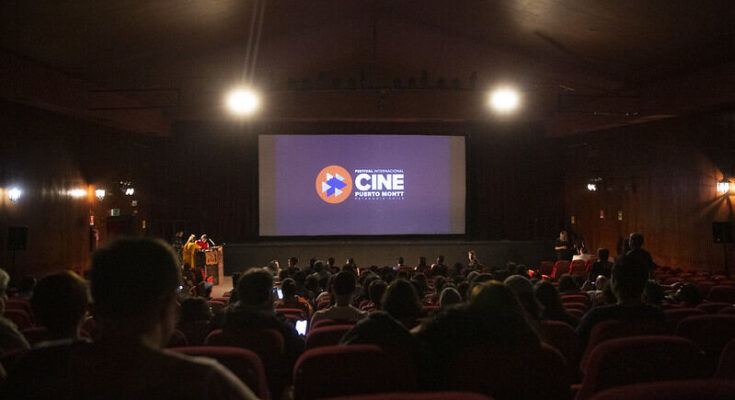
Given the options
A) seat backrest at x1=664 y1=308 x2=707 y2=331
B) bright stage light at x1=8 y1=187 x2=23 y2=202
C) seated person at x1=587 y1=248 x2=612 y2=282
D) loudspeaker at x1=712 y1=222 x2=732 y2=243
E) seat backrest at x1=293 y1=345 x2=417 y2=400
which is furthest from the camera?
loudspeaker at x1=712 y1=222 x2=732 y2=243

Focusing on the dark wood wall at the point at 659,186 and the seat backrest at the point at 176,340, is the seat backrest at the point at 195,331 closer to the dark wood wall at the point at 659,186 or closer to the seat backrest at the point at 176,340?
the seat backrest at the point at 176,340

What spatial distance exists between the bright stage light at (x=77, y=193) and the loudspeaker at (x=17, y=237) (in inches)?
83.6

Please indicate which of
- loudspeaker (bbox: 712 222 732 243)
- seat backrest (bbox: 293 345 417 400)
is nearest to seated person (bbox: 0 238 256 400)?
seat backrest (bbox: 293 345 417 400)

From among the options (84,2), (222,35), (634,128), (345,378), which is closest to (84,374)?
(345,378)

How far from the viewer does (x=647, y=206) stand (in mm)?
13250

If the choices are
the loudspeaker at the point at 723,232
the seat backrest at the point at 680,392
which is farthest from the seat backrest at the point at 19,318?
the loudspeaker at the point at 723,232

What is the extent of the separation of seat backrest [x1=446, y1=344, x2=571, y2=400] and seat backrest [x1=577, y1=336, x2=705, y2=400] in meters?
0.11

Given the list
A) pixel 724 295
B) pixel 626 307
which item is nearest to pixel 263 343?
pixel 626 307

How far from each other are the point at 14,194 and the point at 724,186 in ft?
45.2

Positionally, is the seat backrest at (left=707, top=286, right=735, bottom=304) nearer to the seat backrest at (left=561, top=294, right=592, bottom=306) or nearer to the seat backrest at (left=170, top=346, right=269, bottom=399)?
the seat backrest at (left=561, top=294, right=592, bottom=306)

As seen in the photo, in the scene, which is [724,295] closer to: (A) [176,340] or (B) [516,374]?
(B) [516,374]

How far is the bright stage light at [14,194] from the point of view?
31.9 feet

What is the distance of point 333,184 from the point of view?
15.1 m

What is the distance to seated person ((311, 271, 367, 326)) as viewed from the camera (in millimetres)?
3926
